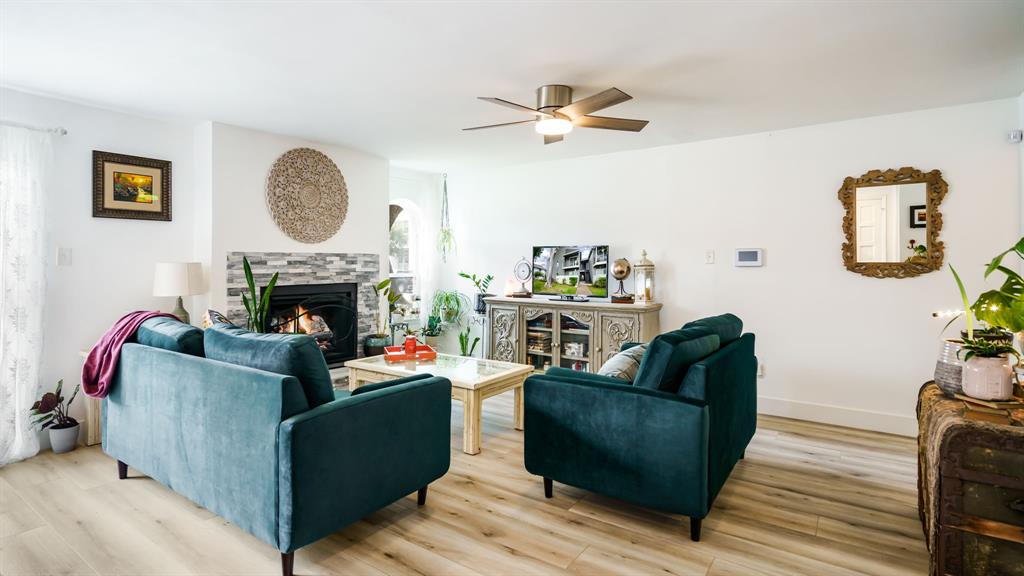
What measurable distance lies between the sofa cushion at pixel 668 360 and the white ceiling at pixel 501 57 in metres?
1.48

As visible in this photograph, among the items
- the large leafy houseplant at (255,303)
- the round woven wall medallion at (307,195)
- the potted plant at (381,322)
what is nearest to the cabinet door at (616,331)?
the potted plant at (381,322)

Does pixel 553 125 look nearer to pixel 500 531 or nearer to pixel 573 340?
pixel 500 531

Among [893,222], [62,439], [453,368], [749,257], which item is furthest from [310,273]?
[893,222]

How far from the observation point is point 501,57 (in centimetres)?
288

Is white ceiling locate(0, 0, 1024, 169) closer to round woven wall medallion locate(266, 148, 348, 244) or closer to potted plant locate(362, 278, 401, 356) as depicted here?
round woven wall medallion locate(266, 148, 348, 244)

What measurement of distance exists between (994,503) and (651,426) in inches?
45.4

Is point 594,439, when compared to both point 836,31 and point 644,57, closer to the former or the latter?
point 644,57

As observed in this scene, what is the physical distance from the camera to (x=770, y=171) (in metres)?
4.46

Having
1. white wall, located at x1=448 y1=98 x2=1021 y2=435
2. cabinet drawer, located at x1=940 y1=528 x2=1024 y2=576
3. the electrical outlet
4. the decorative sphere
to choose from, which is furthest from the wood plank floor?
the decorative sphere

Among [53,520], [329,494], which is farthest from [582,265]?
[53,520]

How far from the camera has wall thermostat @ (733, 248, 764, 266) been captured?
14.9ft

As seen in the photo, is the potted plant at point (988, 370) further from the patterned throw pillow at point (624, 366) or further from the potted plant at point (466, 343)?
the potted plant at point (466, 343)

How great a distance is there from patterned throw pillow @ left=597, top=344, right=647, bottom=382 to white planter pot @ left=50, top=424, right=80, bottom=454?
3.51 meters

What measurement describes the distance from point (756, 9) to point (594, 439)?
2.09 meters
